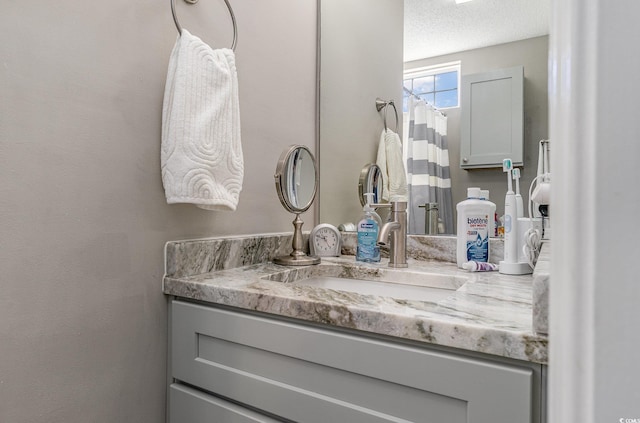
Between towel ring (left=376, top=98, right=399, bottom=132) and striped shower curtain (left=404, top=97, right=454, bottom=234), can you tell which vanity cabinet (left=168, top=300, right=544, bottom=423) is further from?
towel ring (left=376, top=98, right=399, bottom=132)

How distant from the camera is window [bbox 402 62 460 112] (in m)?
1.21

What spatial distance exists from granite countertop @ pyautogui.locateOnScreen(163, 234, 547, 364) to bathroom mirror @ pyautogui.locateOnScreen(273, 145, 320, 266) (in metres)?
0.05

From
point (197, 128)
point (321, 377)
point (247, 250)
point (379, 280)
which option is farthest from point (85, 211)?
point (379, 280)

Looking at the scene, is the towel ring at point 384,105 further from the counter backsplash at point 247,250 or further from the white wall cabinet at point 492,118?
the counter backsplash at point 247,250

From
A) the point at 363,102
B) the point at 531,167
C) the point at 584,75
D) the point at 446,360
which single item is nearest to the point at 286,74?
the point at 363,102

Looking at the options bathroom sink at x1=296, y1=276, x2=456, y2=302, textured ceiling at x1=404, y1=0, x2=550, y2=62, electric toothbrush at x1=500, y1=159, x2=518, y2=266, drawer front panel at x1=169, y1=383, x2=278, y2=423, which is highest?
textured ceiling at x1=404, y1=0, x2=550, y2=62

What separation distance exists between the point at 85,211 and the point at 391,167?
100cm

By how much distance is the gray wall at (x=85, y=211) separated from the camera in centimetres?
67

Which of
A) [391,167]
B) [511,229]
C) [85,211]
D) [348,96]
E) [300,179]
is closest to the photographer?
[85,211]

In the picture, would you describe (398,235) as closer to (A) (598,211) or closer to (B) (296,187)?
(B) (296,187)

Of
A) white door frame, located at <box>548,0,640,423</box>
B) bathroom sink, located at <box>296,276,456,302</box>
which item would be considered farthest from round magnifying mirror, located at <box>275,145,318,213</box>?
white door frame, located at <box>548,0,640,423</box>

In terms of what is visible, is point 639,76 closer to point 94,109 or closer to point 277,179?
point 94,109

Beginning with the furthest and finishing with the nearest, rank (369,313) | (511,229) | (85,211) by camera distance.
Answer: (511,229) < (85,211) < (369,313)

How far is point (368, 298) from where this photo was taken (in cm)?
70
